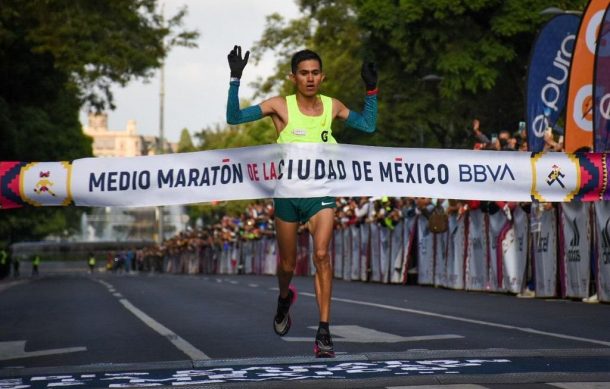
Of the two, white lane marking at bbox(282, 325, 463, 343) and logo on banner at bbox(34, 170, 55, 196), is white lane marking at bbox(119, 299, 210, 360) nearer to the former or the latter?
white lane marking at bbox(282, 325, 463, 343)

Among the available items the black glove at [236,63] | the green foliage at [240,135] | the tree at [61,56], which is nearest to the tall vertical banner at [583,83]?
the black glove at [236,63]

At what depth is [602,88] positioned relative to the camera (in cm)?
1802

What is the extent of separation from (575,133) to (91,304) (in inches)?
308

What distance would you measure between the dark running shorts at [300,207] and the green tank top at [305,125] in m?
0.43

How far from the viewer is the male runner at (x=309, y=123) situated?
9.88 metres

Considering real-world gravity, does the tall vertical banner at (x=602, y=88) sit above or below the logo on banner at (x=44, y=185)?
above

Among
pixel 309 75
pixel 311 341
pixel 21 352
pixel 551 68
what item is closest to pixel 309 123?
pixel 309 75

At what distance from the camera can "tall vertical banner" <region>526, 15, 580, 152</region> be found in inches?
883

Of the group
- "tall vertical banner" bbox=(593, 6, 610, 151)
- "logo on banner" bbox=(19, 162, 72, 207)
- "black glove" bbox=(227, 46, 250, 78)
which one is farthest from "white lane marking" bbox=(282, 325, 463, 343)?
"tall vertical banner" bbox=(593, 6, 610, 151)

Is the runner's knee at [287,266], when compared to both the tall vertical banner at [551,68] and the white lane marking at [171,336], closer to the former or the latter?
the white lane marking at [171,336]

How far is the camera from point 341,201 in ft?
123

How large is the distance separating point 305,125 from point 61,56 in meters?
23.6

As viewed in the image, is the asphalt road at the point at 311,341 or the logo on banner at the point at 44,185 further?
the logo on banner at the point at 44,185

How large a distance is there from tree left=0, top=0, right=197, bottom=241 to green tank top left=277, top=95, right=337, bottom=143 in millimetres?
22338
